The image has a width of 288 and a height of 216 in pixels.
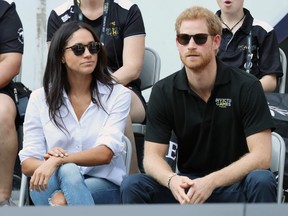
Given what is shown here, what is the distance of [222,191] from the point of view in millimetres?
5141

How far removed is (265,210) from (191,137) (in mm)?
1861

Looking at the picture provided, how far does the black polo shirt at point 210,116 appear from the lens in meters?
5.27

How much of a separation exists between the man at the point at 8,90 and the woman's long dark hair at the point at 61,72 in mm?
436

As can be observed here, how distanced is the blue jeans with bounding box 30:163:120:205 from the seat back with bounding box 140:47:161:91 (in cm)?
148

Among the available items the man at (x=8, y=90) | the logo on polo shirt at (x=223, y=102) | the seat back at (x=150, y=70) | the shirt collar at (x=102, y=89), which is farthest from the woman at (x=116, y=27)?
the logo on polo shirt at (x=223, y=102)

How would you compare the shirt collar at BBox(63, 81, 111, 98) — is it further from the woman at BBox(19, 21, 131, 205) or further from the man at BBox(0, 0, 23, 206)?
the man at BBox(0, 0, 23, 206)

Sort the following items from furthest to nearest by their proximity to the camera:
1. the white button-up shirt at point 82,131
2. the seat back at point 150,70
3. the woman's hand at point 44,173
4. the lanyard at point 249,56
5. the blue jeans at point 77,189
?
the seat back at point 150,70, the lanyard at point 249,56, the white button-up shirt at point 82,131, the woman's hand at point 44,173, the blue jeans at point 77,189

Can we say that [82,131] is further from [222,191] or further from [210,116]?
[222,191]

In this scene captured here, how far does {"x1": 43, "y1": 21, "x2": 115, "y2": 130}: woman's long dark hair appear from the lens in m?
5.52

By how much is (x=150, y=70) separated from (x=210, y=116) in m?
1.53

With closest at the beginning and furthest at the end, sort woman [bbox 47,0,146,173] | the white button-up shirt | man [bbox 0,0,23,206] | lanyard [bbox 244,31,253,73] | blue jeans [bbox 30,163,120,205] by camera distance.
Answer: blue jeans [bbox 30,163,120,205] < the white button-up shirt < man [bbox 0,0,23,206] < woman [bbox 47,0,146,173] < lanyard [bbox 244,31,253,73]

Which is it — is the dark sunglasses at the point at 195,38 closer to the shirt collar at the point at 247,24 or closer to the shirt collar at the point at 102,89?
the shirt collar at the point at 102,89

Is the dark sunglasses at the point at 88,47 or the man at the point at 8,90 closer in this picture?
the dark sunglasses at the point at 88,47

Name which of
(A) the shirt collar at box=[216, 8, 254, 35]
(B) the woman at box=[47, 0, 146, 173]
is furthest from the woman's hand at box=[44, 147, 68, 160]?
(A) the shirt collar at box=[216, 8, 254, 35]
